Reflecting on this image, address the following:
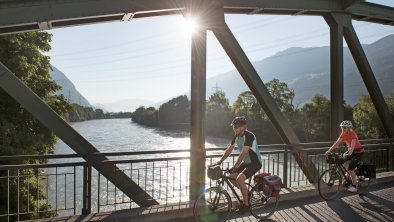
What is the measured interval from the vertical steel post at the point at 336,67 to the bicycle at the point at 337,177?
1.43 m

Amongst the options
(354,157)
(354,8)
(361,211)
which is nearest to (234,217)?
(361,211)

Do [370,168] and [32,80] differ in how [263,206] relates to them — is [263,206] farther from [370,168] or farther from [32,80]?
[32,80]

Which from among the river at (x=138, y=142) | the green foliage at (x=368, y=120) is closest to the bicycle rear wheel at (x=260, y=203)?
the green foliage at (x=368, y=120)

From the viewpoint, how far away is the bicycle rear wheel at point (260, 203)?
6.17 m

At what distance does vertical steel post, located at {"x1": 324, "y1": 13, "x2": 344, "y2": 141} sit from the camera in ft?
30.2

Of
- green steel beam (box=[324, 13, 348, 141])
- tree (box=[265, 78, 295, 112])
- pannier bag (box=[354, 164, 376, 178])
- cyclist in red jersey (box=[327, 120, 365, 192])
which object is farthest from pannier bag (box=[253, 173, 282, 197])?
tree (box=[265, 78, 295, 112])

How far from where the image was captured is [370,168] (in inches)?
320

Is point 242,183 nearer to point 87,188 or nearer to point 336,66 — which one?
point 87,188

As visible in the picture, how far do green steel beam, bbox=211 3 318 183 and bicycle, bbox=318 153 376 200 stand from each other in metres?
0.71

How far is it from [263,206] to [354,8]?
6.13 m

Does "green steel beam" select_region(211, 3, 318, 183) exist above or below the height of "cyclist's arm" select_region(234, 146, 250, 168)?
above

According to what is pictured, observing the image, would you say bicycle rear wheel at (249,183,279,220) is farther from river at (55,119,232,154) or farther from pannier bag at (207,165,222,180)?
river at (55,119,232,154)

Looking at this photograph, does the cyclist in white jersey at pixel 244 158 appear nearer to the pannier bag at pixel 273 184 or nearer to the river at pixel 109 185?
the pannier bag at pixel 273 184

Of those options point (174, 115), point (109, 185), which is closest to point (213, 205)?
point (109, 185)
